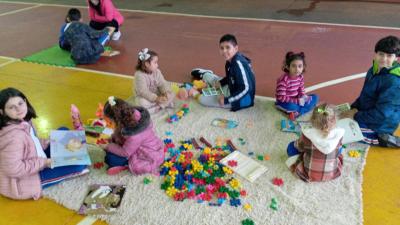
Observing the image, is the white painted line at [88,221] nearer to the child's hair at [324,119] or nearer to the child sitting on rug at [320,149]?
the child sitting on rug at [320,149]

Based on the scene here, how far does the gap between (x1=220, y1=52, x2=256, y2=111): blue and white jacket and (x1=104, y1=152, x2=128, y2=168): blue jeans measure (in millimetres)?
1326

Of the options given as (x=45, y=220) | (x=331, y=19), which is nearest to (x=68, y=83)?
(x=45, y=220)

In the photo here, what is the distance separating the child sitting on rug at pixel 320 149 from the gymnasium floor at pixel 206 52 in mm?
315

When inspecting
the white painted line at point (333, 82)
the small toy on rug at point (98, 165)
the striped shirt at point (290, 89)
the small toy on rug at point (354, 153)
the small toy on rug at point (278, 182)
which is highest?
the striped shirt at point (290, 89)

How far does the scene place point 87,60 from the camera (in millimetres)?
5168

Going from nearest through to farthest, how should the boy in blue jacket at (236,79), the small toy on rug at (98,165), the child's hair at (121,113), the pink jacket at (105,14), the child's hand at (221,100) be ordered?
1. the child's hair at (121,113)
2. the small toy on rug at (98,165)
3. the boy in blue jacket at (236,79)
4. the child's hand at (221,100)
5. the pink jacket at (105,14)

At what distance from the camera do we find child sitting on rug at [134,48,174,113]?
3699 millimetres

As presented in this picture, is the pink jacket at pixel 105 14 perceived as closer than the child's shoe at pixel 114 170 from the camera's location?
No

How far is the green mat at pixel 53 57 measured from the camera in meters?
5.22

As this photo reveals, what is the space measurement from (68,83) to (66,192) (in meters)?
2.17

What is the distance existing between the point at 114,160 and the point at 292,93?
186cm

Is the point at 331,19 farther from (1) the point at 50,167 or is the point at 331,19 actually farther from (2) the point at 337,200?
(1) the point at 50,167

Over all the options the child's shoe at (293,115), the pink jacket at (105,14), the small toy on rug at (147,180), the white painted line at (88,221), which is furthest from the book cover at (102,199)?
the pink jacket at (105,14)

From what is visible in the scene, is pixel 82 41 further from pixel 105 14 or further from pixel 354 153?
pixel 354 153
